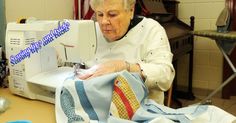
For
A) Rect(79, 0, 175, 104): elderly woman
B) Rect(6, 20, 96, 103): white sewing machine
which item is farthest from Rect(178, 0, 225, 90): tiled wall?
Rect(6, 20, 96, 103): white sewing machine

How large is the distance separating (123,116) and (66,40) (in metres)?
0.43

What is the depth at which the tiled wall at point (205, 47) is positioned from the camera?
306 cm

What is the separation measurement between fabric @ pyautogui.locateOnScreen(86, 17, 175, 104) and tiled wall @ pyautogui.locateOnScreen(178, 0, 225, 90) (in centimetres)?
201

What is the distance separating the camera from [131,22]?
1.26 m

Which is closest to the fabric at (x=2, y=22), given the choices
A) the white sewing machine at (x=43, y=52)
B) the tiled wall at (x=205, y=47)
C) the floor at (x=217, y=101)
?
the white sewing machine at (x=43, y=52)

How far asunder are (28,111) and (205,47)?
8.31ft

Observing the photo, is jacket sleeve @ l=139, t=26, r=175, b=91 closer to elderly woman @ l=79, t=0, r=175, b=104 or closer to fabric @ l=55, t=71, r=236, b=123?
elderly woman @ l=79, t=0, r=175, b=104

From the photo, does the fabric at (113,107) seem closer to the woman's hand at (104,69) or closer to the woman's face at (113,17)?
the woman's hand at (104,69)

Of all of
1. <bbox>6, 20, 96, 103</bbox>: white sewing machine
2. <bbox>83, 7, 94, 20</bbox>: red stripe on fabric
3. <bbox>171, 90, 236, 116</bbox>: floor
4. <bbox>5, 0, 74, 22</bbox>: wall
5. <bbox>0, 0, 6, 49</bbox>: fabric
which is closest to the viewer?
<bbox>6, 20, 96, 103</bbox>: white sewing machine

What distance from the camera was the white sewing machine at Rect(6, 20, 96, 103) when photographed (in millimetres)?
1058

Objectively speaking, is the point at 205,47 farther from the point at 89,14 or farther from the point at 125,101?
the point at 125,101

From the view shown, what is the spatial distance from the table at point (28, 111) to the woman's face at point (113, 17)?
388mm

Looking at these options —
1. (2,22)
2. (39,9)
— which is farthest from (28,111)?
(39,9)

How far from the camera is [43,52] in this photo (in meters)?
1.14
